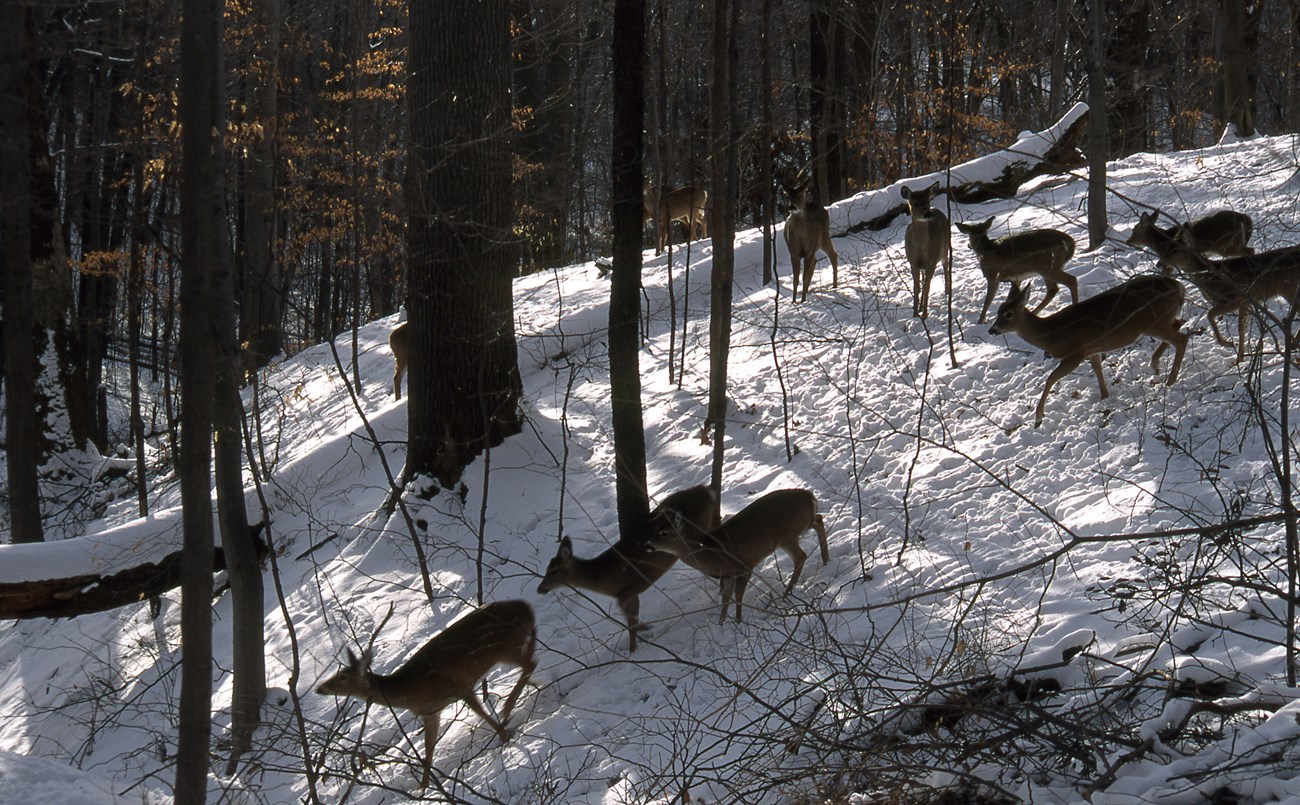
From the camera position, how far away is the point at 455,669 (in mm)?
6988

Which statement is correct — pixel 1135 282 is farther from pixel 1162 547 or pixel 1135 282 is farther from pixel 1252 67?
pixel 1252 67

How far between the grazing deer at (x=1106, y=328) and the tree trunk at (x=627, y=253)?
10.4 feet

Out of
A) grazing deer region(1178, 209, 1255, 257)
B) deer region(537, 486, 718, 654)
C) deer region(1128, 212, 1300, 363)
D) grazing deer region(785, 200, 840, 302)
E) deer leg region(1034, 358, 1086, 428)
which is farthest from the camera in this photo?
grazing deer region(785, 200, 840, 302)

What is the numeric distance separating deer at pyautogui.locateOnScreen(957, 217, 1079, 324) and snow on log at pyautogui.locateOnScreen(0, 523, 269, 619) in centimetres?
717

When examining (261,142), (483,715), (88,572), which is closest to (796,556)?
(483,715)

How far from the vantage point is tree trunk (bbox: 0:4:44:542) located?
13.9 m

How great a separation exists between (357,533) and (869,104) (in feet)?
45.2

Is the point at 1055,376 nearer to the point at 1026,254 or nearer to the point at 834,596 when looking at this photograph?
the point at 1026,254

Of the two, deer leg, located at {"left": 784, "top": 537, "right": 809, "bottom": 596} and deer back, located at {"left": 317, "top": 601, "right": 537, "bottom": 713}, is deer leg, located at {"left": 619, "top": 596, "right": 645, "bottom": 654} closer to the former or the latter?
deer back, located at {"left": 317, "top": 601, "right": 537, "bottom": 713}

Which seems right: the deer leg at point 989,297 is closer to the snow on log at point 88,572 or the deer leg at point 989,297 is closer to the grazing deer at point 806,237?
the grazing deer at point 806,237

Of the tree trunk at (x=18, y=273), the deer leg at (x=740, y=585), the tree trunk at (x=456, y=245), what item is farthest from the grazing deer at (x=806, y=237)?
the tree trunk at (x=18, y=273)

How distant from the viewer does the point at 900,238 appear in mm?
14508

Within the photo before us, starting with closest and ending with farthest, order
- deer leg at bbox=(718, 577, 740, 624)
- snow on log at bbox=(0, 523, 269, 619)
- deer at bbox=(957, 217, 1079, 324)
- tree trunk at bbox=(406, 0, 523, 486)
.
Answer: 1. deer leg at bbox=(718, 577, 740, 624)
2. snow on log at bbox=(0, 523, 269, 619)
3. deer at bbox=(957, 217, 1079, 324)
4. tree trunk at bbox=(406, 0, 523, 486)

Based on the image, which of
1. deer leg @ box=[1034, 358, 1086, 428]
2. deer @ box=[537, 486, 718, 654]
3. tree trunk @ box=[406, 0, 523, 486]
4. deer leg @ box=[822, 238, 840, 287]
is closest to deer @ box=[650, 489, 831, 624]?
deer @ box=[537, 486, 718, 654]
